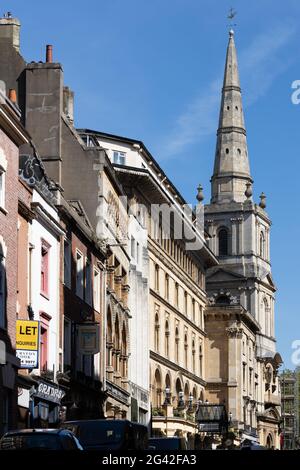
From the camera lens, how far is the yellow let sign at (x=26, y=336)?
1671 inches

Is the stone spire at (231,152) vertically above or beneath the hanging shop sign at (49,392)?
above

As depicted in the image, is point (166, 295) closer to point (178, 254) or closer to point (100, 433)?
point (178, 254)

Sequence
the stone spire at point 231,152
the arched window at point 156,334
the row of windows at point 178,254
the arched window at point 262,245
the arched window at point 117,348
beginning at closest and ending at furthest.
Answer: the arched window at point 117,348 < the arched window at point 156,334 < the row of windows at point 178,254 < the arched window at point 262,245 < the stone spire at point 231,152

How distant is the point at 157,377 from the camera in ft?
298

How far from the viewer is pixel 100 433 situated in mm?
34562

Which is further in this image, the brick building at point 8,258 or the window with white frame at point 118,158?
the window with white frame at point 118,158

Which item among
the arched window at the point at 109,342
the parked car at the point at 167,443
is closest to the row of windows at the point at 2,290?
the parked car at the point at 167,443

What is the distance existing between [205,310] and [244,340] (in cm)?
1174

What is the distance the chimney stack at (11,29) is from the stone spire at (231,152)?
340 feet

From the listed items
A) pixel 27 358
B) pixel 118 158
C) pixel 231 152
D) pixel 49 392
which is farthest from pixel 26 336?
pixel 231 152

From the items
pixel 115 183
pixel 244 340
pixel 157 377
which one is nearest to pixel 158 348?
pixel 157 377

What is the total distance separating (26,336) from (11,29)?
86.2 ft

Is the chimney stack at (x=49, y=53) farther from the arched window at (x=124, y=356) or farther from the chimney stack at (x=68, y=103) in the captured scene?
the arched window at (x=124, y=356)

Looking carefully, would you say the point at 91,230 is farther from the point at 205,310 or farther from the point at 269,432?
the point at 269,432
